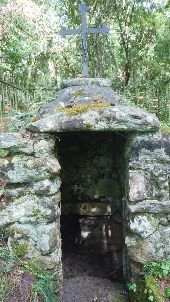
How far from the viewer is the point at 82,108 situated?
346cm

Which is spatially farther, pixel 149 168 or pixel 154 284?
pixel 149 168

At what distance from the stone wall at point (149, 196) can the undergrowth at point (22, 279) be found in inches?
37.8

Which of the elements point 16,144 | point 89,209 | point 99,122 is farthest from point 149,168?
point 89,209

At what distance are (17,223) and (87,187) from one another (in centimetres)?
202

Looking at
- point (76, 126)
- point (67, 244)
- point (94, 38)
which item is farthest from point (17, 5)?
point (94, 38)

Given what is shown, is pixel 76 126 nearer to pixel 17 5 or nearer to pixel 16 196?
pixel 16 196

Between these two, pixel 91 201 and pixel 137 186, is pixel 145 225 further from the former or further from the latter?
pixel 91 201

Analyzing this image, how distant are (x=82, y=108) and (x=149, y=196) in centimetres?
115

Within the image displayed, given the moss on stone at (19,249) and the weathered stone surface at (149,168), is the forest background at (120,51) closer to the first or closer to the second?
the weathered stone surface at (149,168)

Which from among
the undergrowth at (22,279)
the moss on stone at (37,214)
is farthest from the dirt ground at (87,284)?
the moss on stone at (37,214)

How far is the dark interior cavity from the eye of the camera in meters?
5.00

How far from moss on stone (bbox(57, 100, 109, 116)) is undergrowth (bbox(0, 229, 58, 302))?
4.54ft

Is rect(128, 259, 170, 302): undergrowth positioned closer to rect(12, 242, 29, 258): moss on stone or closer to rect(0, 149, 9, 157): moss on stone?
rect(12, 242, 29, 258): moss on stone

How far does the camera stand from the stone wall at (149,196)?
345cm
